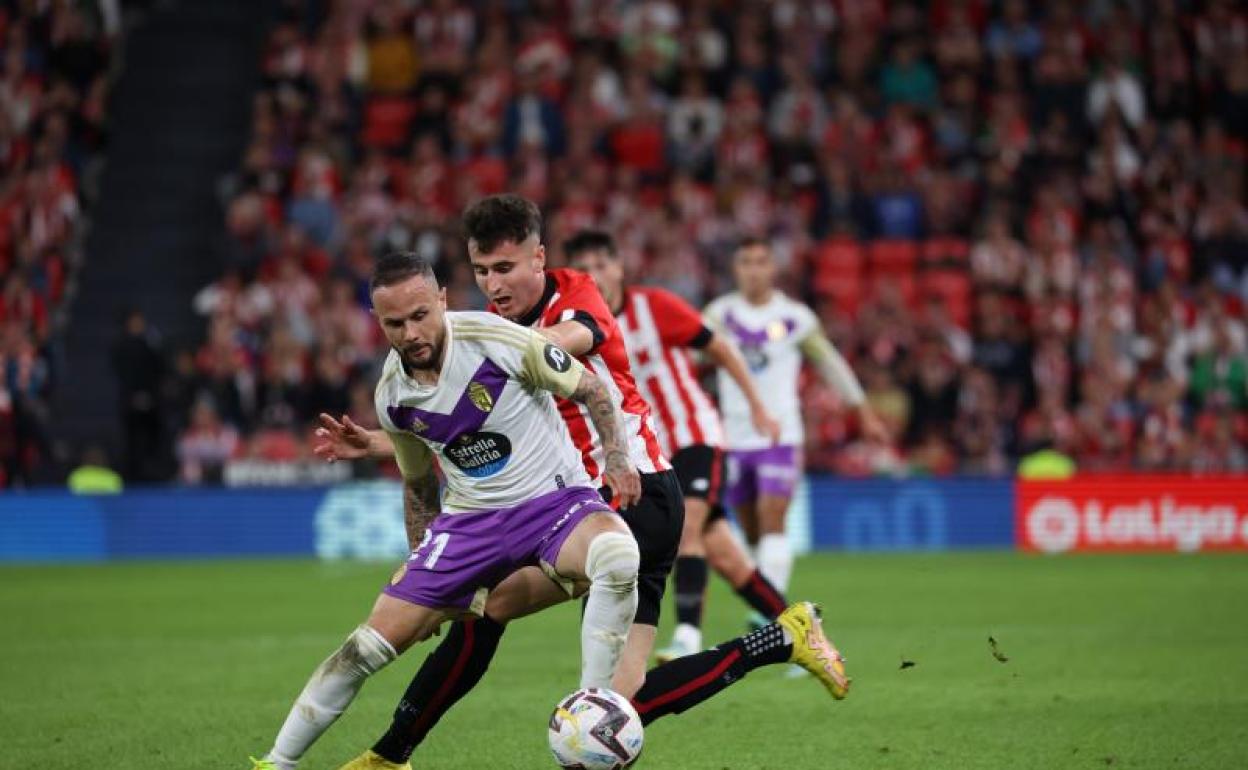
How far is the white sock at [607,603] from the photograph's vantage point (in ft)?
21.3

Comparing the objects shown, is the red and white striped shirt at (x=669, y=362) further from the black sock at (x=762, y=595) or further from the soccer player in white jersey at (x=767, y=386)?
the soccer player in white jersey at (x=767, y=386)

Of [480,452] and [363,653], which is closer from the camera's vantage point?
[363,653]

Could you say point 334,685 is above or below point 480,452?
below

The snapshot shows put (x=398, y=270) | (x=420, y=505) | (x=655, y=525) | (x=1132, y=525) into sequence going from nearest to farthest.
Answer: (x=398, y=270) < (x=420, y=505) < (x=655, y=525) < (x=1132, y=525)

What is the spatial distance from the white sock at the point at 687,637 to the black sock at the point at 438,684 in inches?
134

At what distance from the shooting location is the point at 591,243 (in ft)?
31.0

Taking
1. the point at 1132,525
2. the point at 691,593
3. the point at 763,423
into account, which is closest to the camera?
the point at 763,423

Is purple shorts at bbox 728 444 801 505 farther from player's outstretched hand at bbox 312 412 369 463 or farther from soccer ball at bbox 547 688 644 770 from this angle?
soccer ball at bbox 547 688 644 770

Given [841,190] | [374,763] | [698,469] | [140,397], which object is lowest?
[374,763]

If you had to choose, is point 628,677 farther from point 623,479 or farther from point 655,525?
point 623,479

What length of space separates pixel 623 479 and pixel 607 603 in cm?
43

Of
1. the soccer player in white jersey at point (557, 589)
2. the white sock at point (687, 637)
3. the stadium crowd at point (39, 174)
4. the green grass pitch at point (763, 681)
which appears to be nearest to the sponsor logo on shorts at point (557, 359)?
the soccer player in white jersey at point (557, 589)

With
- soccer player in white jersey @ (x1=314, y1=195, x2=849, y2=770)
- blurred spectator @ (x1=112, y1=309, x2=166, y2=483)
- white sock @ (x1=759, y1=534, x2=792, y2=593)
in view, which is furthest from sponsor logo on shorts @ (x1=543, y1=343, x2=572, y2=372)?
blurred spectator @ (x1=112, y1=309, x2=166, y2=483)

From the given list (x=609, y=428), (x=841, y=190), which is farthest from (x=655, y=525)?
(x=841, y=190)
